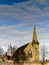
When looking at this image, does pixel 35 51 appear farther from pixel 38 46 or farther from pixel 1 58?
pixel 1 58

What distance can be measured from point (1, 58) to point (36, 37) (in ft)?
21.0

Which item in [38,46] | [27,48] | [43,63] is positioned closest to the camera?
[43,63]

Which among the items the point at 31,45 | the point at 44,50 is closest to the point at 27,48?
the point at 31,45

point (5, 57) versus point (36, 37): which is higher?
point (36, 37)

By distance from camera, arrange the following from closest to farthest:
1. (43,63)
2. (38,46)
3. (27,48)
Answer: (43,63) → (27,48) → (38,46)

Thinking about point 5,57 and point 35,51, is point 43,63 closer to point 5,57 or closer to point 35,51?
point 35,51

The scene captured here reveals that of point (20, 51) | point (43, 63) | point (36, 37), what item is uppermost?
point (36, 37)

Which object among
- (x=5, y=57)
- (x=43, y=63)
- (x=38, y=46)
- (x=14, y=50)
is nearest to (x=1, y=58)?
(x=5, y=57)

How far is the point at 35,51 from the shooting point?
3209 centimetres

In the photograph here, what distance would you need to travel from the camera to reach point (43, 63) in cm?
2502

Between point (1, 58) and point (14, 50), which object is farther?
point (14, 50)

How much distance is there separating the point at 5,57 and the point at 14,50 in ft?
7.63

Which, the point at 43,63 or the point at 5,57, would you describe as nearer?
the point at 43,63

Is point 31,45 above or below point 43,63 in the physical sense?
above
